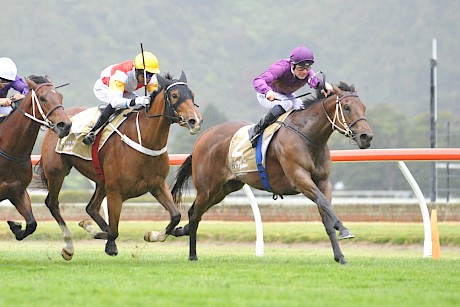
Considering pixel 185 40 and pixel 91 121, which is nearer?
pixel 91 121

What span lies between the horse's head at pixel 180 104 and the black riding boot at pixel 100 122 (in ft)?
2.21

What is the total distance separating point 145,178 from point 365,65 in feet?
255

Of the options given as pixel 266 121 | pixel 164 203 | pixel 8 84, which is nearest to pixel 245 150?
pixel 266 121

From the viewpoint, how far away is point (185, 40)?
90.0 metres

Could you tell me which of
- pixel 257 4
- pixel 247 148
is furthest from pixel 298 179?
A: pixel 257 4

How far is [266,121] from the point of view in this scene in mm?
10789

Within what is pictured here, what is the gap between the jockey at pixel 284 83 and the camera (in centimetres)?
1062

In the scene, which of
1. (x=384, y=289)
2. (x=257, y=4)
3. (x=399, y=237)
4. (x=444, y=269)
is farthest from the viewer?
(x=257, y=4)

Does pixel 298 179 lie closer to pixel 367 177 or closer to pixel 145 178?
pixel 145 178

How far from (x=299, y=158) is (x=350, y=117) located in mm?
611

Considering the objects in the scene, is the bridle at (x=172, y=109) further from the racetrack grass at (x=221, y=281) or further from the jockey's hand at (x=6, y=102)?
the jockey's hand at (x=6, y=102)

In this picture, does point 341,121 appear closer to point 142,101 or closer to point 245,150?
point 245,150

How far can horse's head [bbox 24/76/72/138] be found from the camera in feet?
32.4

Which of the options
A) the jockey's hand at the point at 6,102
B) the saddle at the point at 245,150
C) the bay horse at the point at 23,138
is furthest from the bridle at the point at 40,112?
the saddle at the point at 245,150
